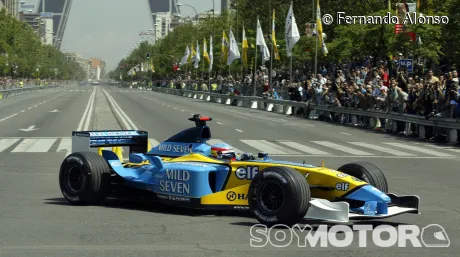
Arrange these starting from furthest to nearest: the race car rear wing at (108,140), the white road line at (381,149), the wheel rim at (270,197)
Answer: the white road line at (381,149)
the race car rear wing at (108,140)
the wheel rim at (270,197)

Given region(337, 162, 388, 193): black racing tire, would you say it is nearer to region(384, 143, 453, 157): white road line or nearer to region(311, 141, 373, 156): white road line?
region(311, 141, 373, 156): white road line

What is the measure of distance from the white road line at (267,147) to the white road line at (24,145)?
6469 millimetres

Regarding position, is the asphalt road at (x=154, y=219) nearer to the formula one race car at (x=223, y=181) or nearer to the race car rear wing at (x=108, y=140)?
the formula one race car at (x=223, y=181)

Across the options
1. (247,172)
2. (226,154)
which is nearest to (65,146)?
(226,154)

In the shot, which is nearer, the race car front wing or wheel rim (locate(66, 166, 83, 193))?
the race car front wing

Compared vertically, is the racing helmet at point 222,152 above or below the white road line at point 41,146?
above

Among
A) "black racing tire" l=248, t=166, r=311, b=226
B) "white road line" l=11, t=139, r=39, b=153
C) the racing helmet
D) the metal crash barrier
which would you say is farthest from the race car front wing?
the metal crash barrier

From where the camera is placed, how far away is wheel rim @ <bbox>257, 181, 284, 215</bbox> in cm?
995

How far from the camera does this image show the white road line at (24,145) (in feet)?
75.0

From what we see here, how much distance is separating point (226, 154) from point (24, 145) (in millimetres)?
14479

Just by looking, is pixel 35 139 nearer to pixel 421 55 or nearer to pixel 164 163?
pixel 164 163

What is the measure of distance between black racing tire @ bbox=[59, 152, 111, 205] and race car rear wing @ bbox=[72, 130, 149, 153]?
0.68m

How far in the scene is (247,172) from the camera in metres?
10.8

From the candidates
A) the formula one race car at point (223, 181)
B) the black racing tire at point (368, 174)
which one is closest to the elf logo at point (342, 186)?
the formula one race car at point (223, 181)
